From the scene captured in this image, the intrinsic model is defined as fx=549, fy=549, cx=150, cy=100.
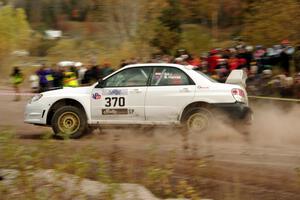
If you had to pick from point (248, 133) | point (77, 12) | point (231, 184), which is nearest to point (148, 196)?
point (231, 184)

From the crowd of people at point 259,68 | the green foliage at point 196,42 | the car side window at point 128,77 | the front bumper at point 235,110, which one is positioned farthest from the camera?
the green foliage at point 196,42

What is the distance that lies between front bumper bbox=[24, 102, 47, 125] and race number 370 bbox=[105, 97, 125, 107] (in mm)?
1327

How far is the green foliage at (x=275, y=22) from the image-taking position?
62.4 ft

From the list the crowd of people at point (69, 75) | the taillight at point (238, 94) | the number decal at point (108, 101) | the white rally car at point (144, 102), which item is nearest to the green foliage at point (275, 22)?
the crowd of people at point (69, 75)

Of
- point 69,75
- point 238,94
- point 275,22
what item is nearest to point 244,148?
point 238,94

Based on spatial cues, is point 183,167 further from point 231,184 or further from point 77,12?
point 77,12

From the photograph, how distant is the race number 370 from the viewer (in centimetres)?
1110

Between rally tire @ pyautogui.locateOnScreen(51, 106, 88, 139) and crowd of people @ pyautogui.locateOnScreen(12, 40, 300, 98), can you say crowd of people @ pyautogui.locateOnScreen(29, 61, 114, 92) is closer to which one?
crowd of people @ pyautogui.locateOnScreen(12, 40, 300, 98)

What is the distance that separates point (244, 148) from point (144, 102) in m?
2.27

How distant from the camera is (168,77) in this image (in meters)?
11.2

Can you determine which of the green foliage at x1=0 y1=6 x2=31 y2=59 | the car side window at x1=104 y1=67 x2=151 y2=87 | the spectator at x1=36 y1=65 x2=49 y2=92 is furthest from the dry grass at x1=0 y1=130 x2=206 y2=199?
the green foliage at x1=0 y1=6 x2=31 y2=59

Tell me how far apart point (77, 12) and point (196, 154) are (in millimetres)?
57368

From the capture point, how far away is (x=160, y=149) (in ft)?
30.6

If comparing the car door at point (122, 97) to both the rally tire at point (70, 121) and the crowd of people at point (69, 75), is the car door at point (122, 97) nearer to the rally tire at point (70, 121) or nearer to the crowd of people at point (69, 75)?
the rally tire at point (70, 121)
